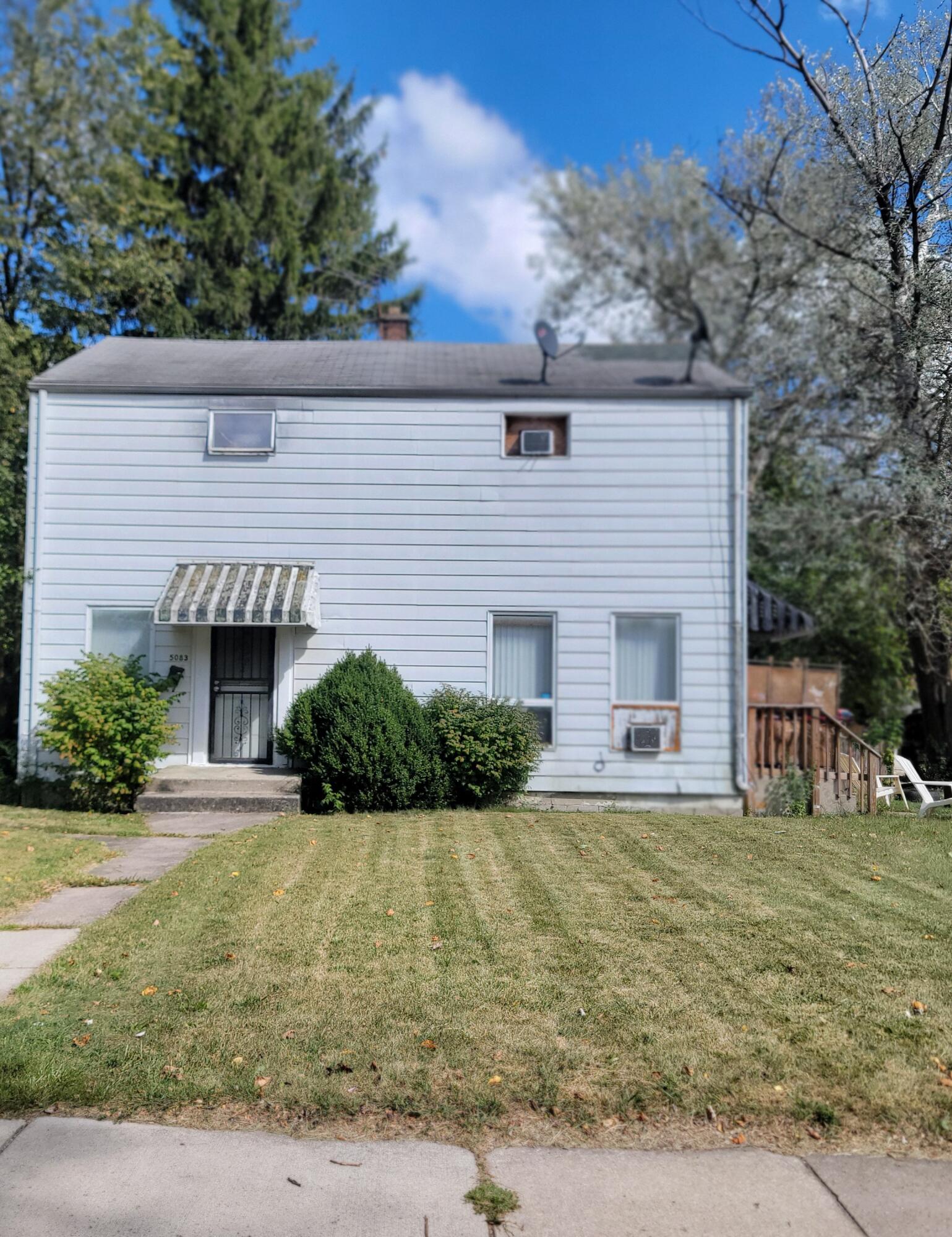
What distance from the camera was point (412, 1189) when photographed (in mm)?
3156

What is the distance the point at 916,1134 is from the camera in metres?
3.51

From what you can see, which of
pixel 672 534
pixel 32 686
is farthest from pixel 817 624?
pixel 32 686

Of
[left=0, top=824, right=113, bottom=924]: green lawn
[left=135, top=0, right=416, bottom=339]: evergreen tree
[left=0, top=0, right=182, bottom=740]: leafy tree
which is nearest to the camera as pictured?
[left=0, top=824, right=113, bottom=924]: green lawn

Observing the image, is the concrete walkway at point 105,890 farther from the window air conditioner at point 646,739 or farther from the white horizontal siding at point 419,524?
the window air conditioner at point 646,739

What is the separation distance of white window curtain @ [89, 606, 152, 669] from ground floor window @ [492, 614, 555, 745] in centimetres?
435

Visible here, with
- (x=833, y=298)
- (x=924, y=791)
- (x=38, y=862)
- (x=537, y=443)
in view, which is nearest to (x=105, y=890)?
(x=38, y=862)

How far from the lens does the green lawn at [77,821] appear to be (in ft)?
30.9

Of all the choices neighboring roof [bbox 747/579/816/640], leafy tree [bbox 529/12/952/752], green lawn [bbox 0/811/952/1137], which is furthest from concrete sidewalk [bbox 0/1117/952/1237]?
neighboring roof [bbox 747/579/816/640]

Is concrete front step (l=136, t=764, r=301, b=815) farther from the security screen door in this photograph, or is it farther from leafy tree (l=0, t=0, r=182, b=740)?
leafy tree (l=0, t=0, r=182, b=740)

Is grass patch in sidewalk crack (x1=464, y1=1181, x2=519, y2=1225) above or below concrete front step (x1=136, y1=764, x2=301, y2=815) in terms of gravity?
below

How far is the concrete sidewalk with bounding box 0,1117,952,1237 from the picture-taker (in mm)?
2977

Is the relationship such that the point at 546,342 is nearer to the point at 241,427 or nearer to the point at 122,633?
the point at 241,427

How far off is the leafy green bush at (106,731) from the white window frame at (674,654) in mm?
5290

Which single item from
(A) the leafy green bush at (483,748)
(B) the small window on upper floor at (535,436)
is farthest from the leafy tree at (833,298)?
(A) the leafy green bush at (483,748)
